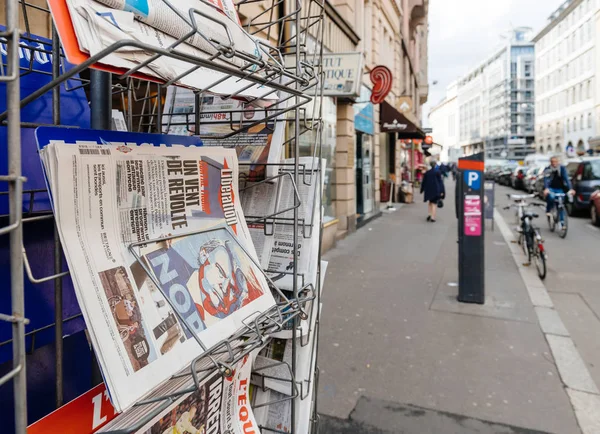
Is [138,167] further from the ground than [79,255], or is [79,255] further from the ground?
[138,167]

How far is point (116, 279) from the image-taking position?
914 millimetres

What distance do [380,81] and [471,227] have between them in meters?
7.71

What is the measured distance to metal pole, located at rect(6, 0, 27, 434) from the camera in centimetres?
67

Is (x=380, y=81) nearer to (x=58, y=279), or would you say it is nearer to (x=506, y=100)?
(x=58, y=279)

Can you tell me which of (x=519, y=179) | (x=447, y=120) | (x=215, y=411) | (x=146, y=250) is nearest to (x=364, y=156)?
(x=215, y=411)

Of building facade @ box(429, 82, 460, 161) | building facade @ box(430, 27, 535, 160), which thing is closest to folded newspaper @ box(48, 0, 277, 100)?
building facade @ box(430, 27, 535, 160)

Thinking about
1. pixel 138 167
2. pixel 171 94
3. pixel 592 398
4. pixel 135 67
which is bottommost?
pixel 592 398

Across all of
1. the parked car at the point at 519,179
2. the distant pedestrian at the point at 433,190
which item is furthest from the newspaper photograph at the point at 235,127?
the parked car at the point at 519,179

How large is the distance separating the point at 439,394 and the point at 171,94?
271 cm

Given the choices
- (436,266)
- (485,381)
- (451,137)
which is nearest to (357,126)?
(436,266)

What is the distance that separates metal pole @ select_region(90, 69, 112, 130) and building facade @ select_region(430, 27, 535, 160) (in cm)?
10279

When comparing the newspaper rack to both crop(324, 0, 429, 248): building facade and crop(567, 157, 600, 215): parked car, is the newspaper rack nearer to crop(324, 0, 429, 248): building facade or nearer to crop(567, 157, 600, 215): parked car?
crop(324, 0, 429, 248): building facade

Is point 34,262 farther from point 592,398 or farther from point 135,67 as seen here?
point 592,398

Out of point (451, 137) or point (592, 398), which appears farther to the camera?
point (451, 137)
